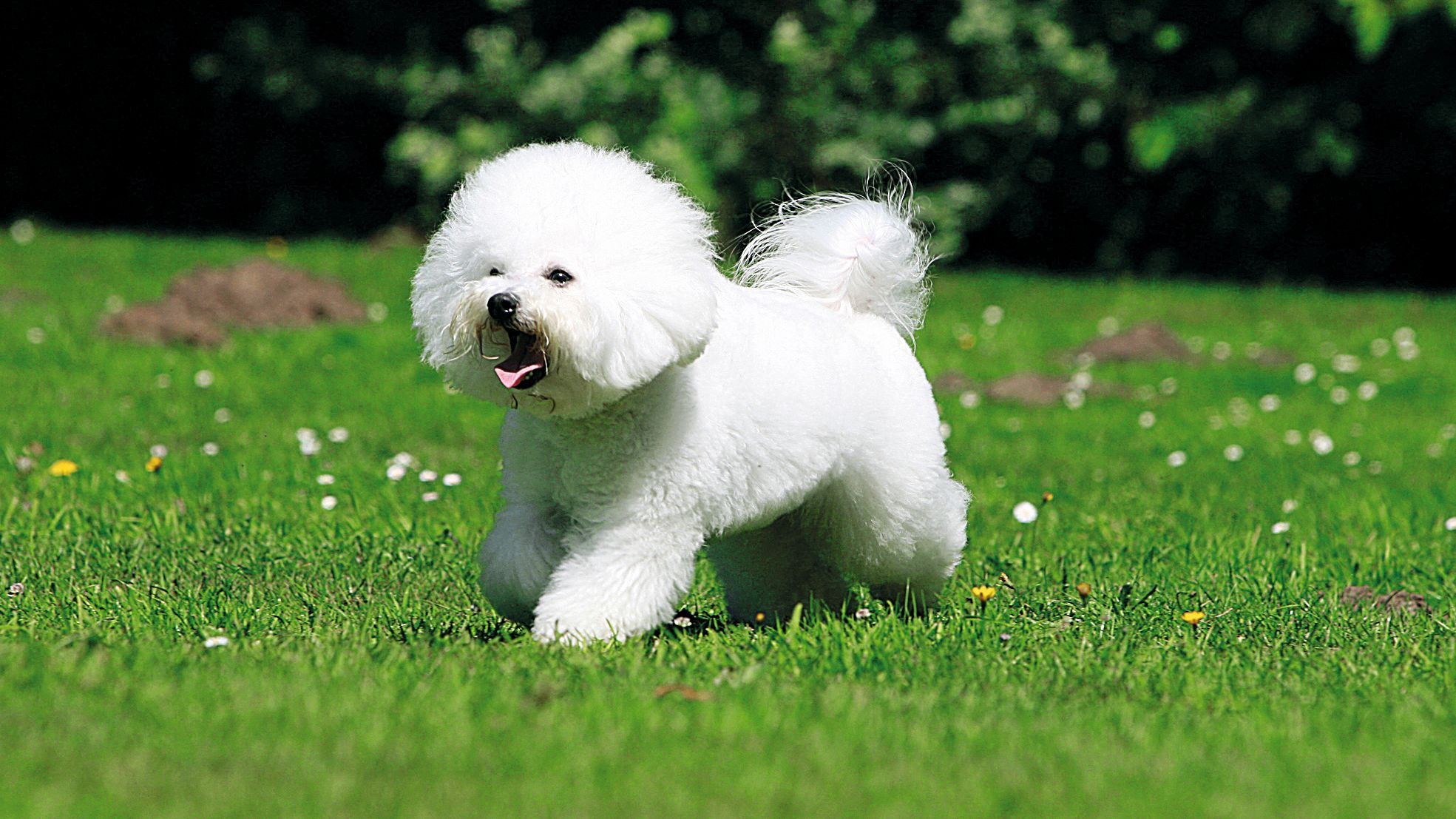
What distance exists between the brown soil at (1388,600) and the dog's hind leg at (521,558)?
2.15 metres

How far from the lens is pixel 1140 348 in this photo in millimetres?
9352

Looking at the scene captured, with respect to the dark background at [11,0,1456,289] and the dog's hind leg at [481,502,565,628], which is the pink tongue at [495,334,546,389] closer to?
the dog's hind leg at [481,502,565,628]

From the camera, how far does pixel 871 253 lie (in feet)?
14.3

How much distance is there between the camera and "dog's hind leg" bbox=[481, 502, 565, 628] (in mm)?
3738

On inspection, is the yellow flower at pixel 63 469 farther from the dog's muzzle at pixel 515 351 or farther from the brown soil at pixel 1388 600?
the brown soil at pixel 1388 600

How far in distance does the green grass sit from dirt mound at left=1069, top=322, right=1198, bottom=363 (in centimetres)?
154

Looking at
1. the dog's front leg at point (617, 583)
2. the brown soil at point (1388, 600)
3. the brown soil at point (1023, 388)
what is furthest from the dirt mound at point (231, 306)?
the brown soil at point (1388, 600)

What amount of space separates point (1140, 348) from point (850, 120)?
4.83 m

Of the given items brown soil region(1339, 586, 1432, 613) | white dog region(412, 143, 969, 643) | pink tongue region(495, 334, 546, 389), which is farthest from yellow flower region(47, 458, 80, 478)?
brown soil region(1339, 586, 1432, 613)

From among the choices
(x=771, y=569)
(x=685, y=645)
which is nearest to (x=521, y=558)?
(x=685, y=645)

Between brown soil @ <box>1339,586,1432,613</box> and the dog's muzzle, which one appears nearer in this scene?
the dog's muzzle

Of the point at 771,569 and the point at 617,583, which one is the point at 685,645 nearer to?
the point at 617,583

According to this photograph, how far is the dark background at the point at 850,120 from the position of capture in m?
13.6

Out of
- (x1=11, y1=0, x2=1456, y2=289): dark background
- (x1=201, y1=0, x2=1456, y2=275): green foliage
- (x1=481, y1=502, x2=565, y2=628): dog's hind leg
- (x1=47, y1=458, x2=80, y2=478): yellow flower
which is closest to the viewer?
(x1=481, y1=502, x2=565, y2=628): dog's hind leg
